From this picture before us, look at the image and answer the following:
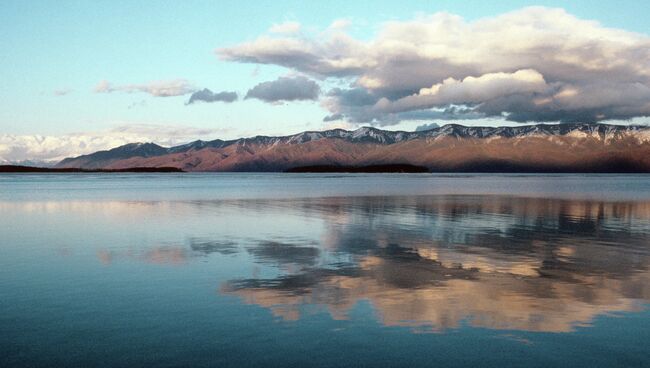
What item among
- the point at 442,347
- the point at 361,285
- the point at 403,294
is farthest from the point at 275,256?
the point at 442,347

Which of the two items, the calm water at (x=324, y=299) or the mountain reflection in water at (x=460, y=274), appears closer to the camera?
the calm water at (x=324, y=299)

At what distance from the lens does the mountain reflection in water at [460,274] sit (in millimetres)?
14180

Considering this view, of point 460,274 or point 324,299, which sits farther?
point 460,274

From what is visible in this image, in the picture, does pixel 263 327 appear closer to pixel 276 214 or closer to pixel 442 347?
pixel 442 347

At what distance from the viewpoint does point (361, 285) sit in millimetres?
17234

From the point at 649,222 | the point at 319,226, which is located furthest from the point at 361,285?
the point at 649,222

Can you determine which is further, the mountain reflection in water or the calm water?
the mountain reflection in water

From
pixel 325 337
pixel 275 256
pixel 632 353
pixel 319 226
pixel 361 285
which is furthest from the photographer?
pixel 319 226

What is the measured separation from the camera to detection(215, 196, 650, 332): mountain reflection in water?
14.2 meters

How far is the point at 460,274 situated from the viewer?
63.0 feet

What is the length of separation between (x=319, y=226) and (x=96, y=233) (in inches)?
536

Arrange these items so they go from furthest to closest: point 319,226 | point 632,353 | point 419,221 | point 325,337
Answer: point 419,221, point 319,226, point 325,337, point 632,353

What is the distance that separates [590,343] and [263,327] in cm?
727

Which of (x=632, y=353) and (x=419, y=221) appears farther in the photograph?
(x=419, y=221)
